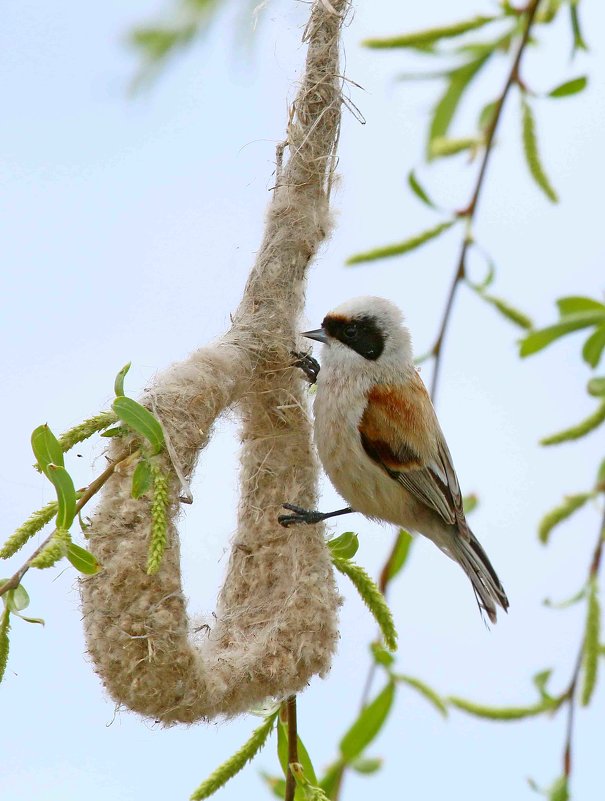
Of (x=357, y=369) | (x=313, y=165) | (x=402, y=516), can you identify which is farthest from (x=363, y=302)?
(x=402, y=516)

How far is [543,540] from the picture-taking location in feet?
4.79

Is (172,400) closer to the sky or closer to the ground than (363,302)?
closer to the ground

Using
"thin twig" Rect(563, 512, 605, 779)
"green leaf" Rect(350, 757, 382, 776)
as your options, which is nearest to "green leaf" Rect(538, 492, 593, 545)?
"thin twig" Rect(563, 512, 605, 779)

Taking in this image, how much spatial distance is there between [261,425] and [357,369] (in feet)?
0.86

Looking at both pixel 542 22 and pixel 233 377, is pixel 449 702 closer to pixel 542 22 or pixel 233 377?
pixel 233 377

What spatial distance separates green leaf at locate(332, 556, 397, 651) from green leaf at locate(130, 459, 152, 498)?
49 cm

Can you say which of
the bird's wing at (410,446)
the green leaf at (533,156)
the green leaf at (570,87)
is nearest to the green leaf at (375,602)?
the bird's wing at (410,446)

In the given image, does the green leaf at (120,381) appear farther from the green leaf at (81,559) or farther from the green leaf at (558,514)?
the green leaf at (558,514)

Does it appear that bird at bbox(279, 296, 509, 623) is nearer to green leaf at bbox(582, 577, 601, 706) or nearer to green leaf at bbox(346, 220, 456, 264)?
green leaf at bbox(346, 220, 456, 264)

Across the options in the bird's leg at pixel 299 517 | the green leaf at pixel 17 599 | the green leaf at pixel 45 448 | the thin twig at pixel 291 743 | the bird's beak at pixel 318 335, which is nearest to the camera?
the green leaf at pixel 17 599

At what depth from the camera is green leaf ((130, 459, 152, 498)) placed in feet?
5.31

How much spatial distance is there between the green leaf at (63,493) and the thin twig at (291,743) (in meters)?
0.69

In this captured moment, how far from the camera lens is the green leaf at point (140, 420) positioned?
5.16ft

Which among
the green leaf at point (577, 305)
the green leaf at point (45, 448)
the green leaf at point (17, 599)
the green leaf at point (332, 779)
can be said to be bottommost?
the green leaf at point (332, 779)
